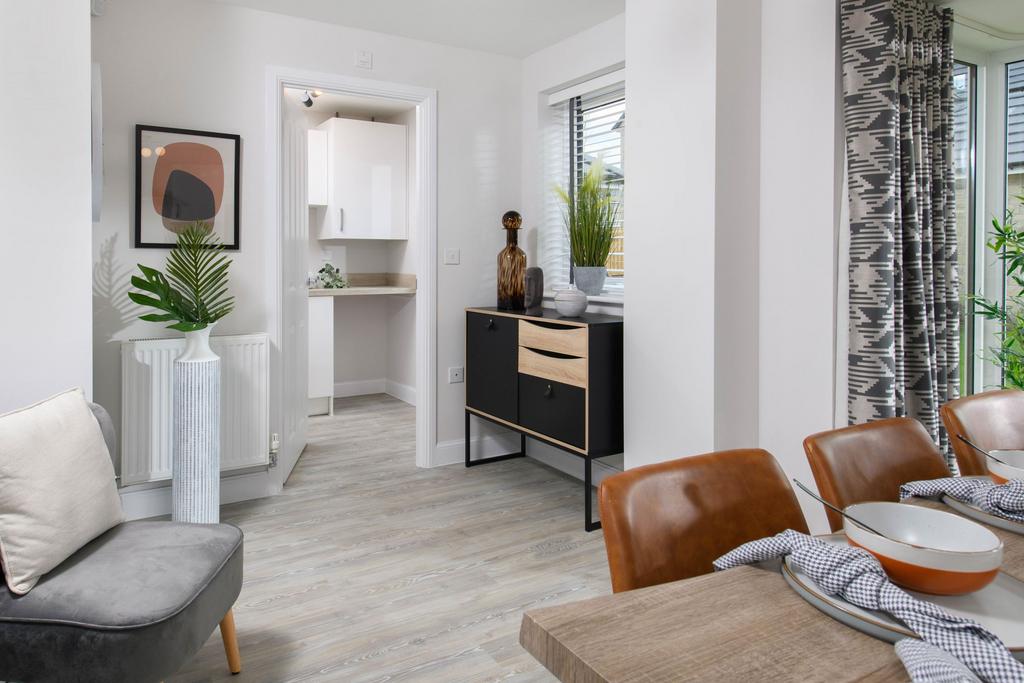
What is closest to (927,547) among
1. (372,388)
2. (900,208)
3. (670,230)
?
(900,208)

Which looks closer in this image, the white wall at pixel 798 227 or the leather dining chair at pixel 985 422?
the leather dining chair at pixel 985 422

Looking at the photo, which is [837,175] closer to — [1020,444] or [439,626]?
[1020,444]

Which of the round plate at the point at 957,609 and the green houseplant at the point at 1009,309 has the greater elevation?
the green houseplant at the point at 1009,309

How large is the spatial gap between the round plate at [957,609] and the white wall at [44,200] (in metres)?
2.35

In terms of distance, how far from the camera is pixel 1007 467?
47.5 inches

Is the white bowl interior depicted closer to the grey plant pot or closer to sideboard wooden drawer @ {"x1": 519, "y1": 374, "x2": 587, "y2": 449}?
sideboard wooden drawer @ {"x1": 519, "y1": 374, "x2": 587, "y2": 449}

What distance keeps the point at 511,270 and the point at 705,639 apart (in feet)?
11.0

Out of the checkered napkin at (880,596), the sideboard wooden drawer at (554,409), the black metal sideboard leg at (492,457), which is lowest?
the black metal sideboard leg at (492,457)

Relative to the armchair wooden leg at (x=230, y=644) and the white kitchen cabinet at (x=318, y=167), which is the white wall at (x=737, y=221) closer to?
the armchair wooden leg at (x=230, y=644)

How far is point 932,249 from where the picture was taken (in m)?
2.62

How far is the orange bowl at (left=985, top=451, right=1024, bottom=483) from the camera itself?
1.20 meters

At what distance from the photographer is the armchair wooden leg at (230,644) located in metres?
2.00

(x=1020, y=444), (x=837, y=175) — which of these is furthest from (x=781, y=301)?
(x=1020, y=444)

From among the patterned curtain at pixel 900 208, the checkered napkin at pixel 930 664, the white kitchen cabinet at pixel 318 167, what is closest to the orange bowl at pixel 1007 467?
the checkered napkin at pixel 930 664
